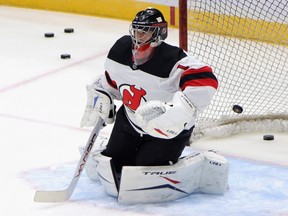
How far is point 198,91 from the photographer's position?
2963mm

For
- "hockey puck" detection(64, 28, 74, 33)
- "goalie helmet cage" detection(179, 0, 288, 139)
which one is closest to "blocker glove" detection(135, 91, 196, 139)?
"goalie helmet cage" detection(179, 0, 288, 139)

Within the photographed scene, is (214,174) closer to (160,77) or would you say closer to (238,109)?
(160,77)

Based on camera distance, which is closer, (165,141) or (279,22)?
(165,141)

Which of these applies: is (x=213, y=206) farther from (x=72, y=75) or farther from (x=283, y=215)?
(x=72, y=75)

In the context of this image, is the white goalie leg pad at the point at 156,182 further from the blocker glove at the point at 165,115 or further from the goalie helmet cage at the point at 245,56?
the goalie helmet cage at the point at 245,56

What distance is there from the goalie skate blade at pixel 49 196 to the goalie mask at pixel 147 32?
0.56 m

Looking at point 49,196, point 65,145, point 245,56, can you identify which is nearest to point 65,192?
point 49,196

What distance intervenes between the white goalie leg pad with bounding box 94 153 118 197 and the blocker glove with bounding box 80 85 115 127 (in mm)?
174

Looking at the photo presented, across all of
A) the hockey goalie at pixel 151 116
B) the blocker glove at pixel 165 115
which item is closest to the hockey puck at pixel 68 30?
the hockey goalie at pixel 151 116

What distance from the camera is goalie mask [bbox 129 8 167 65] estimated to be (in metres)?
3.08


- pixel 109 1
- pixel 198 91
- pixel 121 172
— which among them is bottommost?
pixel 109 1

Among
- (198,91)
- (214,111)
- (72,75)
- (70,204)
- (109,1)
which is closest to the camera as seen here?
(198,91)

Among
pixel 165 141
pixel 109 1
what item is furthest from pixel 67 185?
pixel 109 1

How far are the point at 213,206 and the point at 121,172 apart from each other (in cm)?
36
